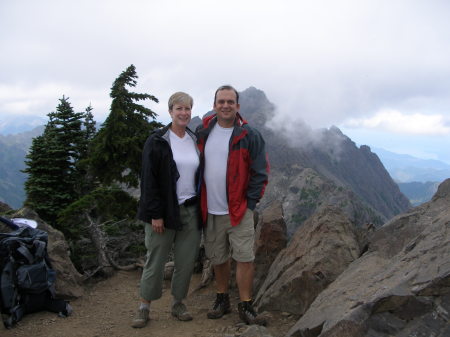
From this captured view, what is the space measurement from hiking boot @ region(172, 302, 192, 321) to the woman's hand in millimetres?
1580

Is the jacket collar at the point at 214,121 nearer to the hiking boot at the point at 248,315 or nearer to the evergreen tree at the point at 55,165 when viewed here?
the hiking boot at the point at 248,315

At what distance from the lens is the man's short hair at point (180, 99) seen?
19.2 ft

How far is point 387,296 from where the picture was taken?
13.6 feet

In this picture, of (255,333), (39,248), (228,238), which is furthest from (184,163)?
(39,248)

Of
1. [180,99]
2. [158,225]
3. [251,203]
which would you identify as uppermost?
[180,99]

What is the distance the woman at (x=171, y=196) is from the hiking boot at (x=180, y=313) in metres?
0.55

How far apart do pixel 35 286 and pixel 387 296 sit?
5415mm

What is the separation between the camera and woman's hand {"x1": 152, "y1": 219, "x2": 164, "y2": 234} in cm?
573

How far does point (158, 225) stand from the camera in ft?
18.9

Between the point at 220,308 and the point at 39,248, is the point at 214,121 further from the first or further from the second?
the point at 39,248

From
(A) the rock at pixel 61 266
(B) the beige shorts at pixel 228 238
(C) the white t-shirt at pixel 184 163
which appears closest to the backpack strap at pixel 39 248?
(A) the rock at pixel 61 266

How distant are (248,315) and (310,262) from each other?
63.2 inches

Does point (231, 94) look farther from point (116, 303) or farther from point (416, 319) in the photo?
point (116, 303)

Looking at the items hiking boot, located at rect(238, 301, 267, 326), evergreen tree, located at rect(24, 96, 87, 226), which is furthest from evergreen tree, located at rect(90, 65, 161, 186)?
hiking boot, located at rect(238, 301, 267, 326)
